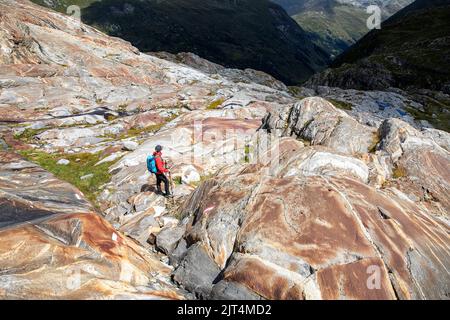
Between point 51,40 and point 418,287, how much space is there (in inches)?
3228

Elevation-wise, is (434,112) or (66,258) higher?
(434,112)

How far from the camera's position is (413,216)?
51.8 ft

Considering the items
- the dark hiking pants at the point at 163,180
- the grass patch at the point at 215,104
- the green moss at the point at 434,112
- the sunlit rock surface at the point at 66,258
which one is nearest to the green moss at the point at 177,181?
the dark hiking pants at the point at 163,180

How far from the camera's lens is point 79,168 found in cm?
3247

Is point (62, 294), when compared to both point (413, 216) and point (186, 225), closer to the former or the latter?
point (186, 225)

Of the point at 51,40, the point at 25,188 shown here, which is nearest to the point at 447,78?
the point at 51,40

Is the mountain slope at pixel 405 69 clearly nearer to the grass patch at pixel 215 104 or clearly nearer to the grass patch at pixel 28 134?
the grass patch at pixel 215 104

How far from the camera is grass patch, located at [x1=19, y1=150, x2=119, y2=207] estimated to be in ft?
92.3

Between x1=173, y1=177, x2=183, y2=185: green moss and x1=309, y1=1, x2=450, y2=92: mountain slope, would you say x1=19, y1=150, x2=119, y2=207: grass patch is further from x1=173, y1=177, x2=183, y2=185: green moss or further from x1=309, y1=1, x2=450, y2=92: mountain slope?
x1=309, y1=1, x2=450, y2=92: mountain slope

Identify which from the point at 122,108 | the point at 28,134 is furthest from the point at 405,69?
the point at 28,134

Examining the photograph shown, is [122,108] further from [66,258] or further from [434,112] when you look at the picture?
[434,112]

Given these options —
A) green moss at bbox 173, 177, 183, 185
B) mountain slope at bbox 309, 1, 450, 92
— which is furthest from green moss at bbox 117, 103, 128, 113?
mountain slope at bbox 309, 1, 450, 92

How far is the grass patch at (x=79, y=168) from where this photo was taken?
1108 inches

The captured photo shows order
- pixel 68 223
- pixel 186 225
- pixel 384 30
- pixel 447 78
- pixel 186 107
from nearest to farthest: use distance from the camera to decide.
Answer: pixel 68 223 → pixel 186 225 → pixel 186 107 → pixel 447 78 → pixel 384 30
